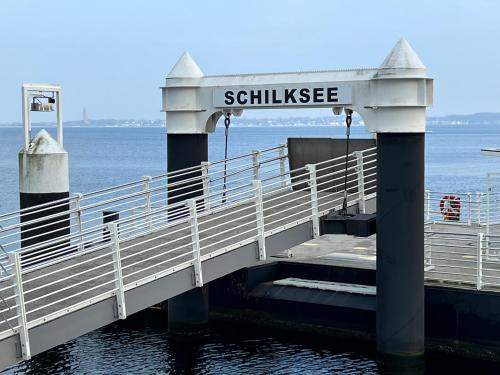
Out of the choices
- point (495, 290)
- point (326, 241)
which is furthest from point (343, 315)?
point (326, 241)

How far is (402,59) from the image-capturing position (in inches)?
600

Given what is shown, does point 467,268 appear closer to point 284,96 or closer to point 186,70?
point 284,96

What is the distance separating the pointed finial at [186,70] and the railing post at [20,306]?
24.0ft

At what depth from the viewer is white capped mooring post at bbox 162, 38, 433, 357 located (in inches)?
601

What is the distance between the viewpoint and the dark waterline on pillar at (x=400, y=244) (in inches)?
603

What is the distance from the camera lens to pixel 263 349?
19062mm

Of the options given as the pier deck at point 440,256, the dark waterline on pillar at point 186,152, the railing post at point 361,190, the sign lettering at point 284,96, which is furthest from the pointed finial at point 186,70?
the pier deck at point 440,256

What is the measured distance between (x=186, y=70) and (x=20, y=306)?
769cm

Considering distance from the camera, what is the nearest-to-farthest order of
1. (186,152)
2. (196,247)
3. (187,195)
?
(196,247) → (186,152) → (187,195)

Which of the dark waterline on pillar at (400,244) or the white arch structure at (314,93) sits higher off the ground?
the white arch structure at (314,93)

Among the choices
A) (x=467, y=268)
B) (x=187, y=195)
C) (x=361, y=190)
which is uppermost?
(x=361, y=190)

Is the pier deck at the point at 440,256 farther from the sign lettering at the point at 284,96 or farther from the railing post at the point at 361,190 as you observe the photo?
the sign lettering at the point at 284,96

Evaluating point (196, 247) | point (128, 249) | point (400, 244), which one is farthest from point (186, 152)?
point (400, 244)

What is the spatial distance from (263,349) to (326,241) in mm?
5073
